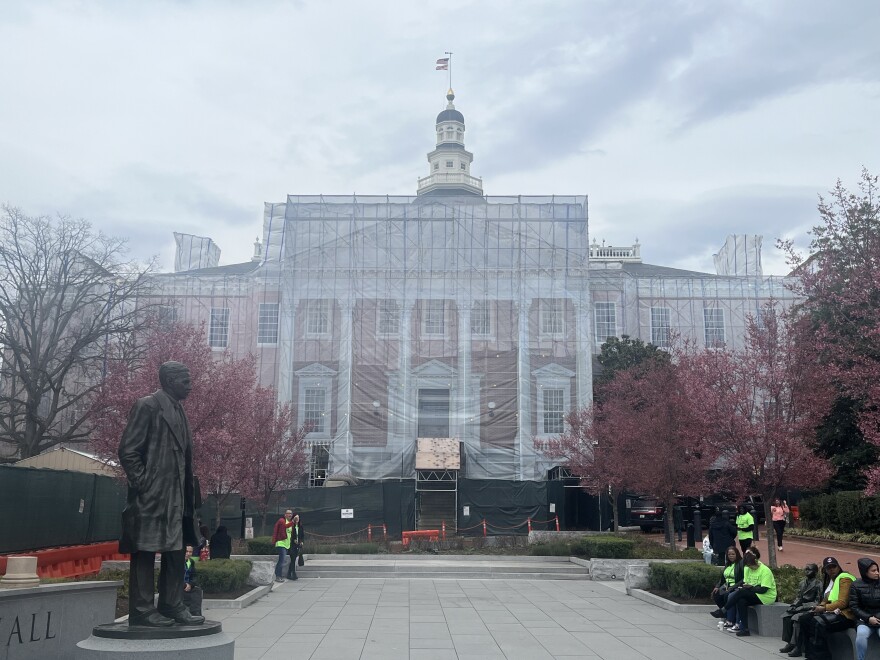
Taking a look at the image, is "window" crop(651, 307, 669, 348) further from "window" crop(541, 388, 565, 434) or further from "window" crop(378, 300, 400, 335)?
"window" crop(378, 300, 400, 335)

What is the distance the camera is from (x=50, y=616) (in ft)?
32.1

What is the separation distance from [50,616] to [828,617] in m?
9.15

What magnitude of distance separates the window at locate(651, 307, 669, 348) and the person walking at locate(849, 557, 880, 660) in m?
37.8

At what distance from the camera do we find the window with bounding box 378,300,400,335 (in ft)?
135


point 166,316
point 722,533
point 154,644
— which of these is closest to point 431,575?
point 722,533

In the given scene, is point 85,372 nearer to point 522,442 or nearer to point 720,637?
point 522,442

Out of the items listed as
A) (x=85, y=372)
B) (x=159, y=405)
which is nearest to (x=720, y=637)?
(x=159, y=405)

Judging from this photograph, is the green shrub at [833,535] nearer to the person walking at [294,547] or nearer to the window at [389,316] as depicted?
the person walking at [294,547]

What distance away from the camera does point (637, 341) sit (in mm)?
39938

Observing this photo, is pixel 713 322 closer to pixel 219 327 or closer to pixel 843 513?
pixel 843 513

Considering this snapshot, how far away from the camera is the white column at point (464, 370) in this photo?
39.6 m

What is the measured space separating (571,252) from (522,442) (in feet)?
32.1

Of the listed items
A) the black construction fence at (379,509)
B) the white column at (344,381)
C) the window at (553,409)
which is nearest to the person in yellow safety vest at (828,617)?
the black construction fence at (379,509)

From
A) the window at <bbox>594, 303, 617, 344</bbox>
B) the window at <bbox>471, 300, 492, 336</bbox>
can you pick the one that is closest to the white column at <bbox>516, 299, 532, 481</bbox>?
the window at <bbox>471, 300, 492, 336</bbox>
